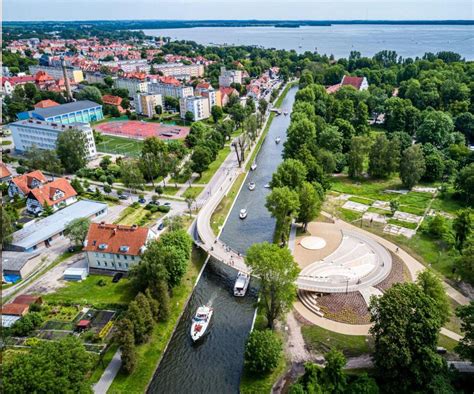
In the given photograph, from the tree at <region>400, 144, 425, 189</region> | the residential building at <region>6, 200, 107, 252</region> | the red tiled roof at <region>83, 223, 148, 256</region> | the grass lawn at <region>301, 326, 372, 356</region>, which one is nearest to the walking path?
the red tiled roof at <region>83, 223, 148, 256</region>

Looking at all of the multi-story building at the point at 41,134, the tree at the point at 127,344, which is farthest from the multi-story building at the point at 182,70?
the tree at the point at 127,344

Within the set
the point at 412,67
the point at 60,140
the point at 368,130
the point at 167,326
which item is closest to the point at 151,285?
the point at 167,326

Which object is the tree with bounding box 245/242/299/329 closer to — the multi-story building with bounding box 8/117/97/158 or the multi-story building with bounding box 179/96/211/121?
the multi-story building with bounding box 8/117/97/158

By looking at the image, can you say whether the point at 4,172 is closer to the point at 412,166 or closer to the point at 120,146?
the point at 120,146

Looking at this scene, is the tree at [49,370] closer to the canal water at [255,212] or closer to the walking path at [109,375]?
the walking path at [109,375]

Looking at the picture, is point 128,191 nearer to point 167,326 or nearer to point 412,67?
point 167,326

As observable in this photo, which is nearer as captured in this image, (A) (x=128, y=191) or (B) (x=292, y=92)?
(A) (x=128, y=191)

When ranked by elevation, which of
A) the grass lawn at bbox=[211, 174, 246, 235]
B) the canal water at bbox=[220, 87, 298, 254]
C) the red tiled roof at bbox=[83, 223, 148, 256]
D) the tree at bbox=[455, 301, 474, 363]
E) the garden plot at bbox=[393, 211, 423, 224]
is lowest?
the canal water at bbox=[220, 87, 298, 254]
